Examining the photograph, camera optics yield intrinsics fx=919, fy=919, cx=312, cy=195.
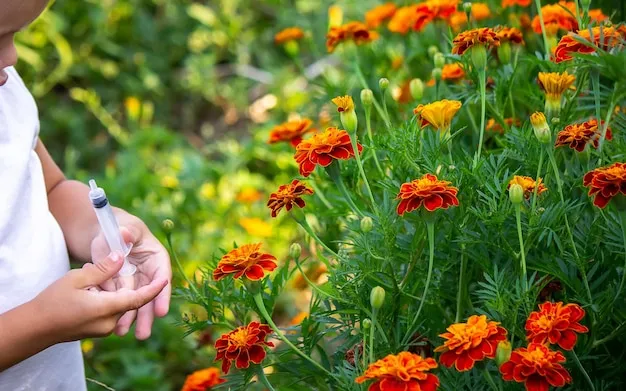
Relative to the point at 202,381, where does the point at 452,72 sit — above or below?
above

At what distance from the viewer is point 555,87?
3.60 ft

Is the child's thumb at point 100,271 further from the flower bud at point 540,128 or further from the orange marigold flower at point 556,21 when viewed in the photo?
the orange marigold flower at point 556,21

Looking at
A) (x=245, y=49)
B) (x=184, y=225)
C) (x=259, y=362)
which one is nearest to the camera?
(x=259, y=362)

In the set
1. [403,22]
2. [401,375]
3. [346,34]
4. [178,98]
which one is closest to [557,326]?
[401,375]

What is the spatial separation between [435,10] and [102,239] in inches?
25.7

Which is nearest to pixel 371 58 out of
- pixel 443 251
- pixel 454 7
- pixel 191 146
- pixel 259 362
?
pixel 454 7

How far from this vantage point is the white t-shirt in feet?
3.50

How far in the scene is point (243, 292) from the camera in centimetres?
112

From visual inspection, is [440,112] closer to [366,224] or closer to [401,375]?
[366,224]

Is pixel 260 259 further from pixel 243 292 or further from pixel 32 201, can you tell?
pixel 32 201

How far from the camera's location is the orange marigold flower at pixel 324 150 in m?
1.03

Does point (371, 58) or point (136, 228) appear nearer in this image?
point (136, 228)

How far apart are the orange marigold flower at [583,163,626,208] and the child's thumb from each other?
50 centimetres

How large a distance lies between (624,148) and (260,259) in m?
0.43
